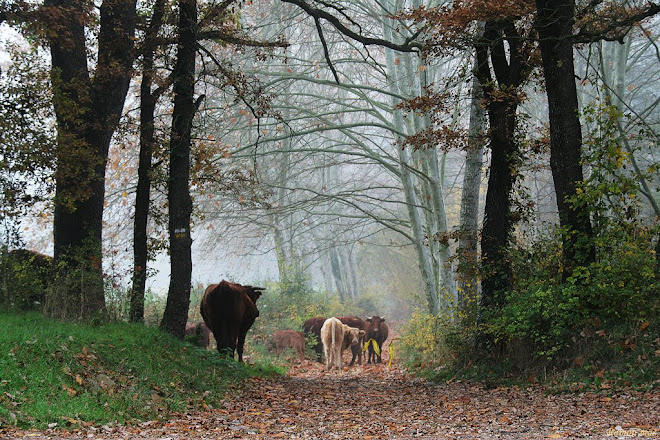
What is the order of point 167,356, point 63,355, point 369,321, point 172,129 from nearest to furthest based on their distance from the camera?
point 63,355 < point 167,356 < point 172,129 < point 369,321

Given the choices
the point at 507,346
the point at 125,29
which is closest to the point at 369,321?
the point at 507,346

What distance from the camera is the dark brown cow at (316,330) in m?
21.3

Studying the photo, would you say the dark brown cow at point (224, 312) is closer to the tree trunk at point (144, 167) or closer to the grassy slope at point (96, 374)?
the tree trunk at point (144, 167)

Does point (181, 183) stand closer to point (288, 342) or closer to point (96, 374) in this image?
point (96, 374)

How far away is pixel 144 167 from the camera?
539 inches

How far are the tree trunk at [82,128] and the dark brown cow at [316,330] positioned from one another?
10013mm

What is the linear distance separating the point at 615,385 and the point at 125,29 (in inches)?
416

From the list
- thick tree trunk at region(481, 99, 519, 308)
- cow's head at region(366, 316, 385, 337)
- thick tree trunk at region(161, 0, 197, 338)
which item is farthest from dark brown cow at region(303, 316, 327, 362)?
thick tree trunk at region(481, 99, 519, 308)

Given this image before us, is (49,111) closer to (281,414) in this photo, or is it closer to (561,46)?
(281,414)

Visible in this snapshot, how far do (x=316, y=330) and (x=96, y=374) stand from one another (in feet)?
46.8

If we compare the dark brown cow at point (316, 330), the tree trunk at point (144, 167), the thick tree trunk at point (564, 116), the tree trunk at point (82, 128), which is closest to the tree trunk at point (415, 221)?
the dark brown cow at point (316, 330)

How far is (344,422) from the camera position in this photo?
7.99 m

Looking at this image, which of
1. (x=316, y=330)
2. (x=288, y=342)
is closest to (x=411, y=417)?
(x=288, y=342)

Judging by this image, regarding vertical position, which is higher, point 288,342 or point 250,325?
point 250,325
